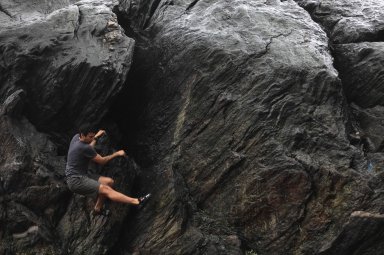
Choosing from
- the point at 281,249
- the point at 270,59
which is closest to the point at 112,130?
the point at 270,59

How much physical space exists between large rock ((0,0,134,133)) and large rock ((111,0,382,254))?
197 cm

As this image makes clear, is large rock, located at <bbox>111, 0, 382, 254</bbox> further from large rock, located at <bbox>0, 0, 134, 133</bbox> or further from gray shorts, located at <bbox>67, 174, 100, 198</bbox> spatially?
gray shorts, located at <bbox>67, 174, 100, 198</bbox>

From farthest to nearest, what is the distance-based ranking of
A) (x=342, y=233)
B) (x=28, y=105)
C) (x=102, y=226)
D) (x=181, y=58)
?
(x=181, y=58), (x=28, y=105), (x=102, y=226), (x=342, y=233)

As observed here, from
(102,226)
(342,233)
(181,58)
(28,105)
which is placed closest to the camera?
(342,233)

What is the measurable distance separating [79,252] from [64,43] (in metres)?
7.95

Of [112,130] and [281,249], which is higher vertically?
[112,130]

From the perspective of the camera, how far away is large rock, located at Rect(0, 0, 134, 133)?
15.3 meters

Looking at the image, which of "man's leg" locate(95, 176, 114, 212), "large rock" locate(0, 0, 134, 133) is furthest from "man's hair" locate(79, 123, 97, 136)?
"man's leg" locate(95, 176, 114, 212)

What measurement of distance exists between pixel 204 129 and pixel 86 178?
4628 millimetres

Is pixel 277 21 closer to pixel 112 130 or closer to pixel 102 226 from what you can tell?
pixel 112 130

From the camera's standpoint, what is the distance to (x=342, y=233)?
1296cm

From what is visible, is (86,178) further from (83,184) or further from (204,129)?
(204,129)

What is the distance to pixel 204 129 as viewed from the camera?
15172mm

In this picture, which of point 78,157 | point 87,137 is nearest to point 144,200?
point 78,157
